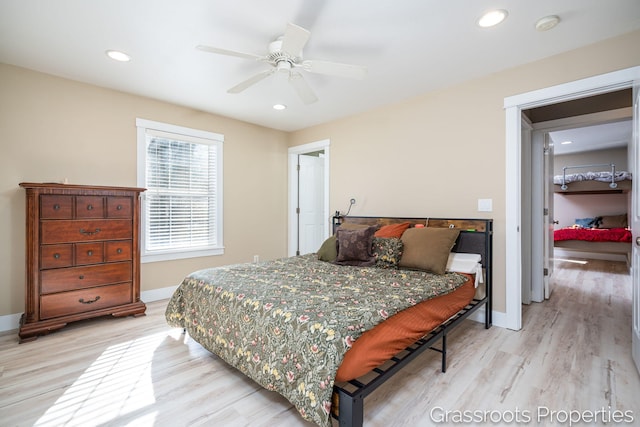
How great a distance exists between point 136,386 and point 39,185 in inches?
76.8

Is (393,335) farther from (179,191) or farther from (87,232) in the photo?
(179,191)

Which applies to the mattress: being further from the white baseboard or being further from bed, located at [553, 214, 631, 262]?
bed, located at [553, 214, 631, 262]

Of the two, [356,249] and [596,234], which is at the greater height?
[356,249]

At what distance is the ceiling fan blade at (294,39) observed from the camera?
1705 millimetres

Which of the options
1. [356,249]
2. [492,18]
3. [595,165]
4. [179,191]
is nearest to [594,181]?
[595,165]

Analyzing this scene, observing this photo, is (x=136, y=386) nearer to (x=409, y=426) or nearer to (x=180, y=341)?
(x=180, y=341)

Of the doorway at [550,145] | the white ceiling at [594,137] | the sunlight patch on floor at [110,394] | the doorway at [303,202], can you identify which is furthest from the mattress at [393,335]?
the white ceiling at [594,137]

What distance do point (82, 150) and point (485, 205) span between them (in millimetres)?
4231

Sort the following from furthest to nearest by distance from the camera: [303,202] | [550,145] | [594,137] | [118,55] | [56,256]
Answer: [594,137] → [303,202] → [550,145] → [56,256] → [118,55]

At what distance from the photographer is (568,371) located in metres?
2.03

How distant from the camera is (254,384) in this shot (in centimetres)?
191

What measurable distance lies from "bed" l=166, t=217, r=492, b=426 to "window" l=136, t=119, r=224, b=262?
1.49 metres

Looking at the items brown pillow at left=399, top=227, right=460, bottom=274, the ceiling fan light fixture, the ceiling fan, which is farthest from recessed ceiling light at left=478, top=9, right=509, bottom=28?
brown pillow at left=399, top=227, right=460, bottom=274

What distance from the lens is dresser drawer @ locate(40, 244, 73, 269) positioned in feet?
8.49
